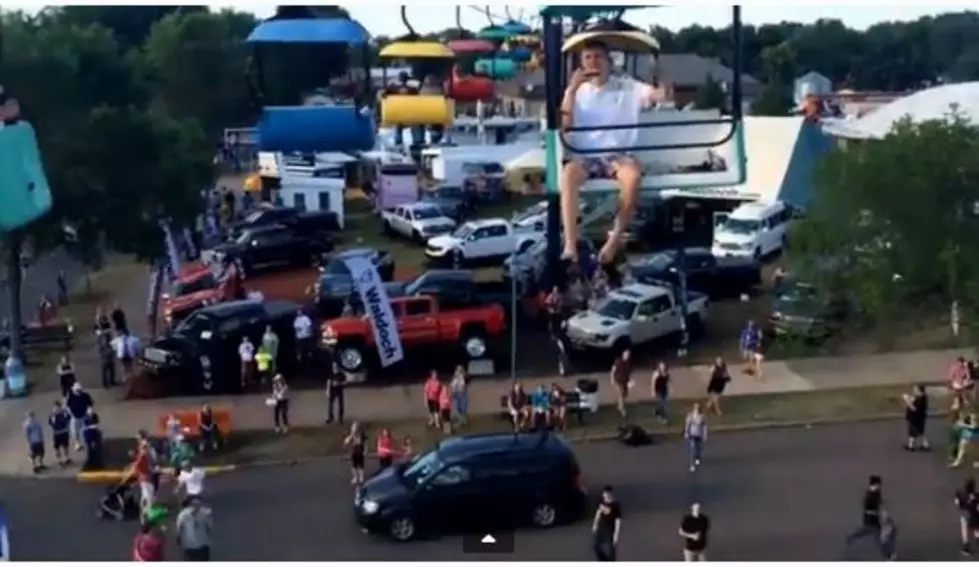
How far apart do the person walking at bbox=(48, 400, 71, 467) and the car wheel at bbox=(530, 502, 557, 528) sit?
6971 millimetres

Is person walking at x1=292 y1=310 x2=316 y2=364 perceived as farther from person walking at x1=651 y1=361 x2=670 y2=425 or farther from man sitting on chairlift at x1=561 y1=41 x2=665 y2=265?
man sitting on chairlift at x1=561 y1=41 x2=665 y2=265

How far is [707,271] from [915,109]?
290 inches

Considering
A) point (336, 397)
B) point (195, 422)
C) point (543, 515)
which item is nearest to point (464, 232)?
point (336, 397)

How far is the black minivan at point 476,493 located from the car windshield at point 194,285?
44.9 feet

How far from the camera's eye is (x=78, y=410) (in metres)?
20.5

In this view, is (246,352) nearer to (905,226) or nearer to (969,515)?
(905,226)

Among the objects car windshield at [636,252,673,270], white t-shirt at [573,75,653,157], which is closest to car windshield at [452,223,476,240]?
car windshield at [636,252,673,270]

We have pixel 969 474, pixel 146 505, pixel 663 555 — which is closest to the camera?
pixel 663 555

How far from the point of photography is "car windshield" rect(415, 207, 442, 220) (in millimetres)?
38719

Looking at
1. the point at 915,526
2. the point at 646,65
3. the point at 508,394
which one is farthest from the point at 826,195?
the point at 646,65

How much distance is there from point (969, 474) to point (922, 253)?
4.21 m

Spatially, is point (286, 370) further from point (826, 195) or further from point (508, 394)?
point (826, 195)

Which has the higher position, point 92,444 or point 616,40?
point 616,40

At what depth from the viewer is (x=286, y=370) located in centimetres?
2484
